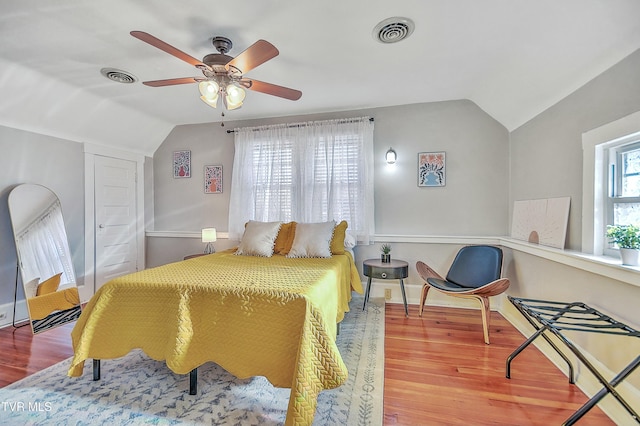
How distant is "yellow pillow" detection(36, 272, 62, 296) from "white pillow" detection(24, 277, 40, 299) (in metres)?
0.03

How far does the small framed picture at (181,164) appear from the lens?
4270 mm

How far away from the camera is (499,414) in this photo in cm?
162

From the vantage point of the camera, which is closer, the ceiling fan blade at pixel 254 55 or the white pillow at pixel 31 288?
the ceiling fan blade at pixel 254 55

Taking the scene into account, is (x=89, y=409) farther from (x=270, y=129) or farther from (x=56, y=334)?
(x=270, y=129)

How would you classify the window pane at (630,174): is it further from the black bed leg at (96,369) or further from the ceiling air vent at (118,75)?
the ceiling air vent at (118,75)

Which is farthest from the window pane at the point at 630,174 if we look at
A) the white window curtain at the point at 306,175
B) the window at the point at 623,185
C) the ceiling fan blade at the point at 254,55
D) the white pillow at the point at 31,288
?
the white pillow at the point at 31,288

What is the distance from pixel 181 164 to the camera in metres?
4.30

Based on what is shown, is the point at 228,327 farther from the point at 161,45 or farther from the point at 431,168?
the point at 431,168

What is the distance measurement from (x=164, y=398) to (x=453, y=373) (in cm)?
191

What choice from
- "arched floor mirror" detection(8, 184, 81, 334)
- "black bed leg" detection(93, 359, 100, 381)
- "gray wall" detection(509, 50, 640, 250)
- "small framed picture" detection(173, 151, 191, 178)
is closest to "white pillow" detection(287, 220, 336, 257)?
"black bed leg" detection(93, 359, 100, 381)

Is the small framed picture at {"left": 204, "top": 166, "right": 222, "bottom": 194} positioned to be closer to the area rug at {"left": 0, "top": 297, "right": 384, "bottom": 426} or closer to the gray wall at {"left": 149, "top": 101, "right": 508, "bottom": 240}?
the gray wall at {"left": 149, "top": 101, "right": 508, "bottom": 240}

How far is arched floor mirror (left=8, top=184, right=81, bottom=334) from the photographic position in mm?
2812

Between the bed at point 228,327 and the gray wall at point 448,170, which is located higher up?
the gray wall at point 448,170

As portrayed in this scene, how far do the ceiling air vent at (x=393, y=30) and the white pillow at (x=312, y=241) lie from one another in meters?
1.83
